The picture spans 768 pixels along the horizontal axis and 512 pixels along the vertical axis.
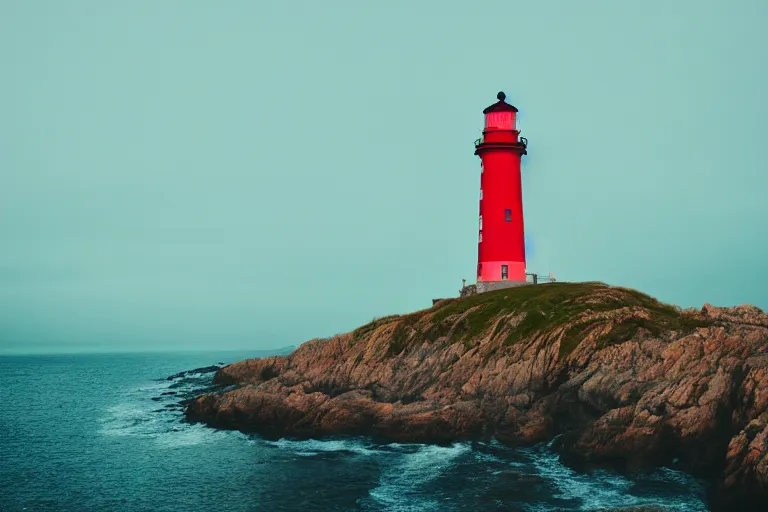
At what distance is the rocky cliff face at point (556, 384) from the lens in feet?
101

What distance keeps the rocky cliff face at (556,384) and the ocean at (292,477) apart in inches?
53.7

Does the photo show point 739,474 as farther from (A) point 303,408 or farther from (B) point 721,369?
(A) point 303,408

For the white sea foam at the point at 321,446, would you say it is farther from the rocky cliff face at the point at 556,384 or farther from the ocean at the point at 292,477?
the rocky cliff face at the point at 556,384

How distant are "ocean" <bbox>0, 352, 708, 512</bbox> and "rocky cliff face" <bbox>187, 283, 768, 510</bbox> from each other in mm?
1363

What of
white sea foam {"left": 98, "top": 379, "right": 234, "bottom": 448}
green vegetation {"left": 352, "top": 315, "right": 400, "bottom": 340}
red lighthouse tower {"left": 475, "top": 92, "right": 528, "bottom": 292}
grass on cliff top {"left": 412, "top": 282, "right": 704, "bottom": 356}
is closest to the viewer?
grass on cliff top {"left": 412, "top": 282, "right": 704, "bottom": 356}

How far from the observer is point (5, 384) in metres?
96.9

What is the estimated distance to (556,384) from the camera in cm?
3950

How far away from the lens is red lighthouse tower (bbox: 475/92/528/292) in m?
58.2

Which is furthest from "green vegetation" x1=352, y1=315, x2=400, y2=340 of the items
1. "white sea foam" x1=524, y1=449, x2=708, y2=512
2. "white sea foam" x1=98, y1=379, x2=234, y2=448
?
"white sea foam" x1=524, y1=449, x2=708, y2=512

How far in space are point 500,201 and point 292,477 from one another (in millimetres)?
33381

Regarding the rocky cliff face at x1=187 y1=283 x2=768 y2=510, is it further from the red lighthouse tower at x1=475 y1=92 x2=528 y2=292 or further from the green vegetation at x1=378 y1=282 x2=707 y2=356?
the red lighthouse tower at x1=475 y1=92 x2=528 y2=292

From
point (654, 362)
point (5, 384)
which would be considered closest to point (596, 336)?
point (654, 362)

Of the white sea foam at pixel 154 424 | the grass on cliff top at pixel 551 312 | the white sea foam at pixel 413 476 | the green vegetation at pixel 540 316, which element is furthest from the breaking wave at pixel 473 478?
the grass on cliff top at pixel 551 312

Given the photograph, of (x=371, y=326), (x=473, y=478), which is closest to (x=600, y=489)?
(x=473, y=478)
